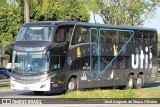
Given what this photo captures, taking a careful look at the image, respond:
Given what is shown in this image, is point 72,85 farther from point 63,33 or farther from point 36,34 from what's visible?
point 36,34

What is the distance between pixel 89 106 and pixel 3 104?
353 centimetres

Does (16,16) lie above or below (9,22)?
above

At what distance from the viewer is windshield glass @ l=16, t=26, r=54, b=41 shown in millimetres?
24941

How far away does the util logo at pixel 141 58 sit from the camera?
3173cm

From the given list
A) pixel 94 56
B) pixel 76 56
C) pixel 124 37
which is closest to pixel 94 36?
pixel 94 56

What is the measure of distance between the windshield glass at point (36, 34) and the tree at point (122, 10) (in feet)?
70.8

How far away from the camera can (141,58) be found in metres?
32.5

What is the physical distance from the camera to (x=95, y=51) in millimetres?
27984

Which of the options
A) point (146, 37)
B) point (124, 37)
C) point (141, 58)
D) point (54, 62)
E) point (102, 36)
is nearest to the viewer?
point (54, 62)

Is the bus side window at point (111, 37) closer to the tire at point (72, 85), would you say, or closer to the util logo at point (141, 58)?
the util logo at point (141, 58)

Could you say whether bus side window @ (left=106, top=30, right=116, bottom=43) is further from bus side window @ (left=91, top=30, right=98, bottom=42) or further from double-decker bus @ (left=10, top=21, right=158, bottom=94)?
bus side window @ (left=91, top=30, right=98, bottom=42)

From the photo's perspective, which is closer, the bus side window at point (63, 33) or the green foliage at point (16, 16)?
the bus side window at point (63, 33)

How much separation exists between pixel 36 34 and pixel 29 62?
1.53 meters

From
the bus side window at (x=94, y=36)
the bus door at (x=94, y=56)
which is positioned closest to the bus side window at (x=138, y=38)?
the bus door at (x=94, y=56)
